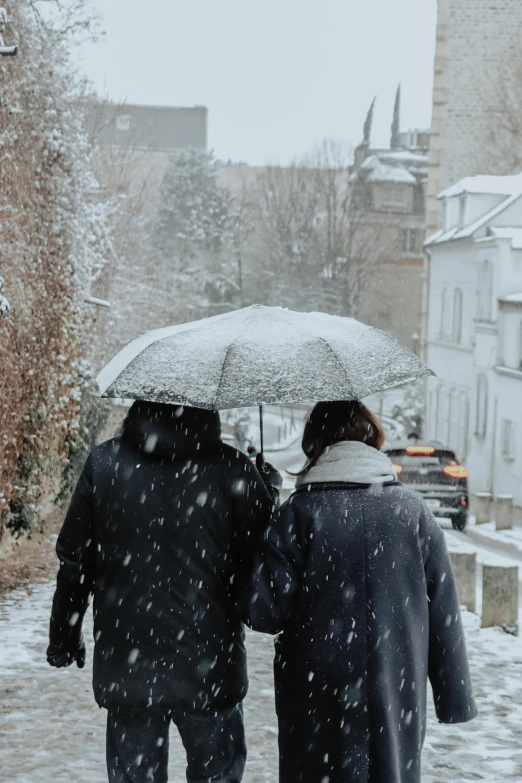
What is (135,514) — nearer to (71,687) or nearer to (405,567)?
(405,567)

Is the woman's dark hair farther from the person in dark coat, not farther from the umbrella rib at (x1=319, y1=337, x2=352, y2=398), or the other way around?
the umbrella rib at (x1=319, y1=337, x2=352, y2=398)

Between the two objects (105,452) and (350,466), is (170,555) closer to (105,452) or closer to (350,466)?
(105,452)

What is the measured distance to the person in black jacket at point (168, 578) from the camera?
144 inches

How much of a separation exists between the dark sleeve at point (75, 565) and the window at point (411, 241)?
224ft

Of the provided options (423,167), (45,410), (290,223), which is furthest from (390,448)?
(423,167)

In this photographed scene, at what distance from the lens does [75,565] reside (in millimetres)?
3830

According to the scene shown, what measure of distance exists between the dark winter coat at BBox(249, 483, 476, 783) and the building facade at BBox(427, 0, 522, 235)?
41.9 meters

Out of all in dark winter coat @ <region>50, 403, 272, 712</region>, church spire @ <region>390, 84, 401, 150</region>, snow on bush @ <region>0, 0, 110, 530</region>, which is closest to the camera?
dark winter coat @ <region>50, 403, 272, 712</region>

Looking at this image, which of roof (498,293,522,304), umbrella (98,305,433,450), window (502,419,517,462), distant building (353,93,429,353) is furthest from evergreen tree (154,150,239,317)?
umbrella (98,305,433,450)

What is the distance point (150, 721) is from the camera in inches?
147

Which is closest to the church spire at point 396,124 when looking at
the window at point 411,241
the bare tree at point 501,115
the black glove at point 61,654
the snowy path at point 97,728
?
the window at point 411,241

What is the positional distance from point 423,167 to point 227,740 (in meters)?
77.3

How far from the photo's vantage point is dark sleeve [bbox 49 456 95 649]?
3787 millimetres

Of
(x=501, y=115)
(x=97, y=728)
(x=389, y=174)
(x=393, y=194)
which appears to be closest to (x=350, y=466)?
(x=97, y=728)
